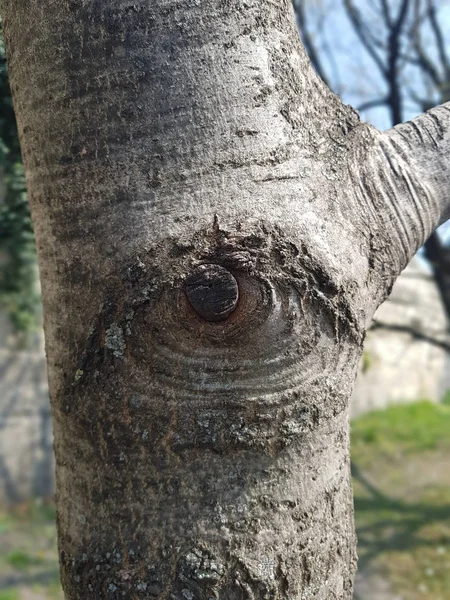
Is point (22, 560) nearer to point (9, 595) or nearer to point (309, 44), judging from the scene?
point (9, 595)

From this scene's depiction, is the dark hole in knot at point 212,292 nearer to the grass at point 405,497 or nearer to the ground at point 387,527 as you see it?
the ground at point 387,527

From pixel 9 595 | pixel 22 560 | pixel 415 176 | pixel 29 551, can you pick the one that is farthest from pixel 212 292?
pixel 29 551

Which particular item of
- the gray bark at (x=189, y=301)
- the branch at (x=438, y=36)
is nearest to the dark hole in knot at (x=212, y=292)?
the gray bark at (x=189, y=301)

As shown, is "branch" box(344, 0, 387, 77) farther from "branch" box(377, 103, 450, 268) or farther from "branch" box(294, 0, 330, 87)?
"branch" box(377, 103, 450, 268)

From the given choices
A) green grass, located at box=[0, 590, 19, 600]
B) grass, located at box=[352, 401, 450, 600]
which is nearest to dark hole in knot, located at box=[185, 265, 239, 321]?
green grass, located at box=[0, 590, 19, 600]

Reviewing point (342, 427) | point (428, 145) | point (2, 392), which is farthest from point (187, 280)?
point (2, 392)

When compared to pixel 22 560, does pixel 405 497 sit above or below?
below
